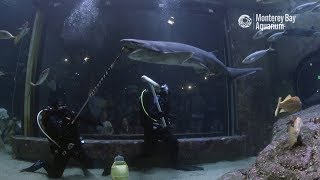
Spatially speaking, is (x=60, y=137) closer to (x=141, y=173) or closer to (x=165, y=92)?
(x=141, y=173)

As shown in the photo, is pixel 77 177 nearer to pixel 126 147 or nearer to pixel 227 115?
pixel 126 147

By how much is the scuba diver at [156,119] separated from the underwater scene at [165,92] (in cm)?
3

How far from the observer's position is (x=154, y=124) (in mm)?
7656

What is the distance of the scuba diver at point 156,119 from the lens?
294 inches

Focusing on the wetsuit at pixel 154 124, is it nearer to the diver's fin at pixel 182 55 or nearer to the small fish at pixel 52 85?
the diver's fin at pixel 182 55

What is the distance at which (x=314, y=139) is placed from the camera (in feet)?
13.1

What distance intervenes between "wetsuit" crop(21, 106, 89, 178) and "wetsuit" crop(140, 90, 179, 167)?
1.60 metres

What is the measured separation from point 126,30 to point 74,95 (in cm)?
366

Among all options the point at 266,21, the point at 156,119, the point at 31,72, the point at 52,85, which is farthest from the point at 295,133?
the point at 52,85

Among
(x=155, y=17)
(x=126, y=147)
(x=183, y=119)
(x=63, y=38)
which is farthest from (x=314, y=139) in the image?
(x=63, y=38)

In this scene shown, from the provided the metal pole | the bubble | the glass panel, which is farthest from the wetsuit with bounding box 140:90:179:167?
the bubble

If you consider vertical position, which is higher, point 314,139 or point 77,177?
point 314,139

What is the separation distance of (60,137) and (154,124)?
222 cm

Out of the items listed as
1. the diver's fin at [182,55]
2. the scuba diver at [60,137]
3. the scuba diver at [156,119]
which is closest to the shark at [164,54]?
the diver's fin at [182,55]
